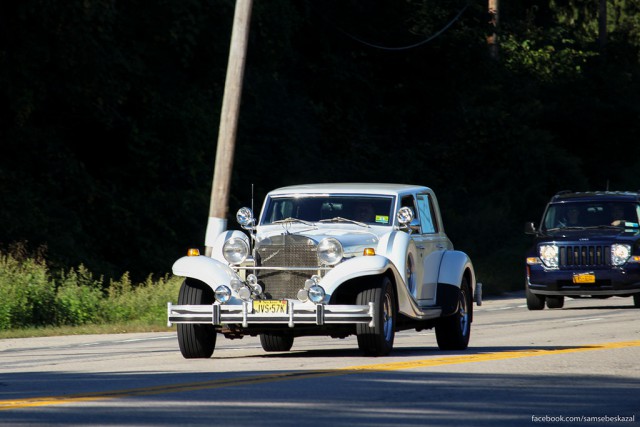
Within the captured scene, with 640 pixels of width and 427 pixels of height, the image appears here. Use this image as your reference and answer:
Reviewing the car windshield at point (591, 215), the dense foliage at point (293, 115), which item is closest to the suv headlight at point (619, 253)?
the car windshield at point (591, 215)

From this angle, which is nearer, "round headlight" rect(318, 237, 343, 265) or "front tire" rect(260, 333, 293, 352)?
"round headlight" rect(318, 237, 343, 265)

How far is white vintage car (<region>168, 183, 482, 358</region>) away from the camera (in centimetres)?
1476

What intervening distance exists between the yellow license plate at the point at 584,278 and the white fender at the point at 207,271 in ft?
40.3

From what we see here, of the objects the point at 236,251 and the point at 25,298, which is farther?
the point at 25,298

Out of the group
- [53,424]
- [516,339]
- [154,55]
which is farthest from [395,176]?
[53,424]

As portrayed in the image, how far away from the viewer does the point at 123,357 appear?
1636 centimetres

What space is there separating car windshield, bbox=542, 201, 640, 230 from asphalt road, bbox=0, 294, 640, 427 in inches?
306

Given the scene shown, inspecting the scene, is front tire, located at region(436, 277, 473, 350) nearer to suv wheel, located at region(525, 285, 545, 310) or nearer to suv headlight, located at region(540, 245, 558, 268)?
suv headlight, located at region(540, 245, 558, 268)

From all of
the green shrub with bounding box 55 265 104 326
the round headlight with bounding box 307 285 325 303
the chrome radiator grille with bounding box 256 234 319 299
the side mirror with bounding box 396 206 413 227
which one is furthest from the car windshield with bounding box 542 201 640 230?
the round headlight with bounding box 307 285 325 303

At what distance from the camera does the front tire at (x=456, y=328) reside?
16688mm

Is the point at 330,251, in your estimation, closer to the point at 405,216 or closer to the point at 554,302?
the point at 405,216

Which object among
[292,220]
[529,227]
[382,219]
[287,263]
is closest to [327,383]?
[287,263]

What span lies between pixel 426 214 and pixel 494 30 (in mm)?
34750

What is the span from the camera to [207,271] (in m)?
15.2
